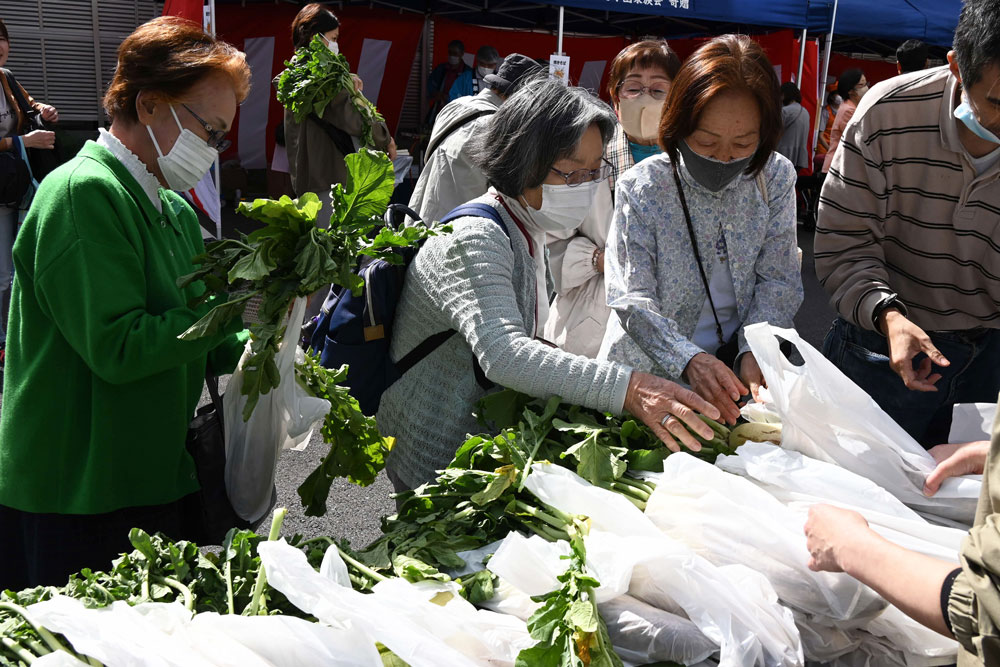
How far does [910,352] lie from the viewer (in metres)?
2.01

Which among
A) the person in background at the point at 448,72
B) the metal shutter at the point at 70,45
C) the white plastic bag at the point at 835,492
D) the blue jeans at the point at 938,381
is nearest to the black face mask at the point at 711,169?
the blue jeans at the point at 938,381

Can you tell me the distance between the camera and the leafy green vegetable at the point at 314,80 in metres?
3.43

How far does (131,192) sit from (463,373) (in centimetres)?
84

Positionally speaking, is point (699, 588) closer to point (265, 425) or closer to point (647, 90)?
point (265, 425)

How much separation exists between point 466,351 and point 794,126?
8857 mm

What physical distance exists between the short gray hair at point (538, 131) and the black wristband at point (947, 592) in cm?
127

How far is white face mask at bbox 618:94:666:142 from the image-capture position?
12.0ft

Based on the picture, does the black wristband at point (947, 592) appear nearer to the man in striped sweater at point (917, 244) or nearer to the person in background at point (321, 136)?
the man in striped sweater at point (917, 244)

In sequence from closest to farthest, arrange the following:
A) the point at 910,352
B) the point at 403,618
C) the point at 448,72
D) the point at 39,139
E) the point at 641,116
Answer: the point at 403,618, the point at 910,352, the point at 641,116, the point at 39,139, the point at 448,72

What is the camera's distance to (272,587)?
1345 mm

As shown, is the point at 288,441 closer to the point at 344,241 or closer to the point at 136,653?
the point at 344,241

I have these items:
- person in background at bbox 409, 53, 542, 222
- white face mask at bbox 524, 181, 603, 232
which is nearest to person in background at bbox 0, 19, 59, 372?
person in background at bbox 409, 53, 542, 222

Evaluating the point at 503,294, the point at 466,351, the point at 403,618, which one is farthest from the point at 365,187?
the point at 403,618

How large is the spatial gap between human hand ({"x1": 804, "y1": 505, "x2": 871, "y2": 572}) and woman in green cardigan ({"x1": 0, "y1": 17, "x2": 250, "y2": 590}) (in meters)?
1.15
